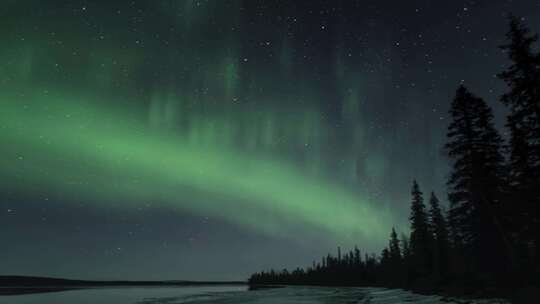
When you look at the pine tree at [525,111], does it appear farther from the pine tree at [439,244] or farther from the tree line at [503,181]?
the pine tree at [439,244]

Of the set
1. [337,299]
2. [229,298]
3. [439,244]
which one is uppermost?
[439,244]

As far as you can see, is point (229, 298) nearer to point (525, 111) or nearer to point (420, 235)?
point (420, 235)

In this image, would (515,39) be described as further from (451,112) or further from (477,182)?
(477,182)

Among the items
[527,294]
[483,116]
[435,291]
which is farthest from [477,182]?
[435,291]

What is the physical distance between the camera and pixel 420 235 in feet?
Answer: 187

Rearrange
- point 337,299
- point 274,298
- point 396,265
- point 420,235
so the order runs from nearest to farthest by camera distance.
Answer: point 337,299
point 274,298
point 420,235
point 396,265

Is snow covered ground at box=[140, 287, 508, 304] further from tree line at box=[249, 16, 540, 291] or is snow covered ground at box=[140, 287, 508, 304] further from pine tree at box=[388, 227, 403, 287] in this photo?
pine tree at box=[388, 227, 403, 287]

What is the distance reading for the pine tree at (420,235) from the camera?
56.4 meters

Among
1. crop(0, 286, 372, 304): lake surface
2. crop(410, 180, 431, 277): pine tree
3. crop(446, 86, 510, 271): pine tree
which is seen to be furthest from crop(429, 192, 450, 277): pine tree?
crop(446, 86, 510, 271): pine tree

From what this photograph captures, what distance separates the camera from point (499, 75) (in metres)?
21.4

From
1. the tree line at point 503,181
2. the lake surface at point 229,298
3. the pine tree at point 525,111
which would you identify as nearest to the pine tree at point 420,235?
the lake surface at point 229,298

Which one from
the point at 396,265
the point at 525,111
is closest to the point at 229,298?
the point at 525,111

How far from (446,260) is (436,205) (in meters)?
17.9

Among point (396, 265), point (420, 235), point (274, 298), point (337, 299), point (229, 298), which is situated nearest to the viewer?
point (337, 299)
